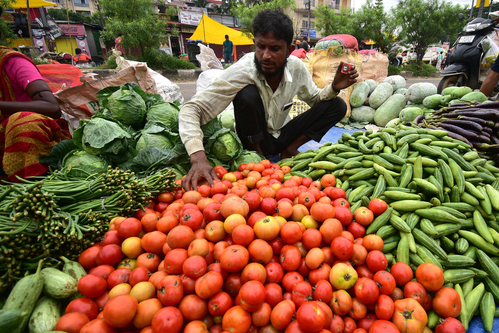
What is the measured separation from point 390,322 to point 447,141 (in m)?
2.11

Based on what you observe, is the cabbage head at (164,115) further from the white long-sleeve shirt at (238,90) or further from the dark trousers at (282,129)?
the dark trousers at (282,129)

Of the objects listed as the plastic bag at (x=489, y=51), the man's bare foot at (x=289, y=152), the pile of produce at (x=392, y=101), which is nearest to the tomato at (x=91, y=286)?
the man's bare foot at (x=289, y=152)

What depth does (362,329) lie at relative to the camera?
1268 mm

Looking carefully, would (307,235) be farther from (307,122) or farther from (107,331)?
(307,122)

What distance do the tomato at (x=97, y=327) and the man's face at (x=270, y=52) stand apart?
2.67m

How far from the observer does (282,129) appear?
371 centimetres

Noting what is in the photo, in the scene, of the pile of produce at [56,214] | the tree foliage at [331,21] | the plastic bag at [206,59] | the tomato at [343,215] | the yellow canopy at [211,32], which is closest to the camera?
the pile of produce at [56,214]

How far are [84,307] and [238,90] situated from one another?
251cm

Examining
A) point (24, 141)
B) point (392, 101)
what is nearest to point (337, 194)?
point (24, 141)

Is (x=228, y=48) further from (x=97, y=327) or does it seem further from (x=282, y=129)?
(x=97, y=327)

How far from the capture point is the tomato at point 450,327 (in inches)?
50.2

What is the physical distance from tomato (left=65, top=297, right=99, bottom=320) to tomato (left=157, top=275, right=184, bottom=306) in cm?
35

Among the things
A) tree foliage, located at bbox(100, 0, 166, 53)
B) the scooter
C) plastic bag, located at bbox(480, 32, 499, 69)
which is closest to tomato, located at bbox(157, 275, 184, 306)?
the scooter

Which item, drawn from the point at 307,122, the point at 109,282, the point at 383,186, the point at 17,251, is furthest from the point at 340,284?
the point at 307,122
